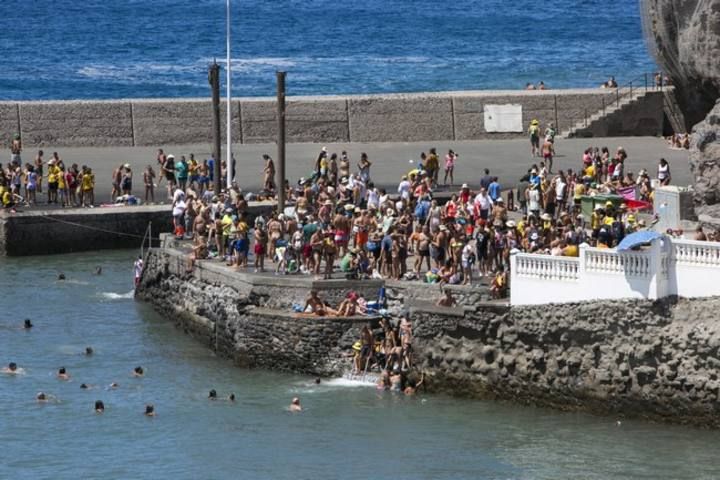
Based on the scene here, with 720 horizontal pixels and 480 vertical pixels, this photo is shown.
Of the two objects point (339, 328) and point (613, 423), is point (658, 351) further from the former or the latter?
point (339, 328)

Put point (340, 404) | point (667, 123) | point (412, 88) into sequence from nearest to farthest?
1. point (340, 404)
2. point (667, 123)
3. point (412, 88)

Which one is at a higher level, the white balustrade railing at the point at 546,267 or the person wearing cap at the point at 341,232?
the person wearing cap at the point at 341,232

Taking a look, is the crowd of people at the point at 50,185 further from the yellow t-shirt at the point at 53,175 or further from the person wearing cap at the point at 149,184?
the person wearing cap at the point at 149,184

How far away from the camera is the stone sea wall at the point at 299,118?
63344mm

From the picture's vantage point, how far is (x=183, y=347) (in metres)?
46.1

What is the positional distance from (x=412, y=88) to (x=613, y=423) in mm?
76378

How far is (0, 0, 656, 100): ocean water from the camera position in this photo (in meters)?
117

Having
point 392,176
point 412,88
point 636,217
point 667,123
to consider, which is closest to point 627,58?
point 412,88

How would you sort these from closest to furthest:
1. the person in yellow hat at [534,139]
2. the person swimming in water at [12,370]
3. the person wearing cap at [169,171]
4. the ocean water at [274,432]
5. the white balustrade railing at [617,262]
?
1. the ocean water at [274,432]
2. the white balustrade railing at [617,262]
3. the person swimming in water at [12,370]
4. the person wearing cap at [169,171]
5. the person in yellow hat at [534,139]

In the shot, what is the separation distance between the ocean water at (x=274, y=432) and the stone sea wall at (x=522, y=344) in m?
0.38

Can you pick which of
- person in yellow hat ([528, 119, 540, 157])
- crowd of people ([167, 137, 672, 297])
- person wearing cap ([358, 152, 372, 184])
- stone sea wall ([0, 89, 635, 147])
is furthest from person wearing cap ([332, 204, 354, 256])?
stone sea wall ([0, 89, 635, 147])

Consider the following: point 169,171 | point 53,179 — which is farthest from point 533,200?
point 53,179

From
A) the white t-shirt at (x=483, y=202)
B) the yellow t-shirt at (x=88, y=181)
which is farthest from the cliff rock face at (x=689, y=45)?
the yellow t-shirt at (x=88, y=181)

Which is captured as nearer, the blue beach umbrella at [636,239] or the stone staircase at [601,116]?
the blue beach umbrella at [636,239]
